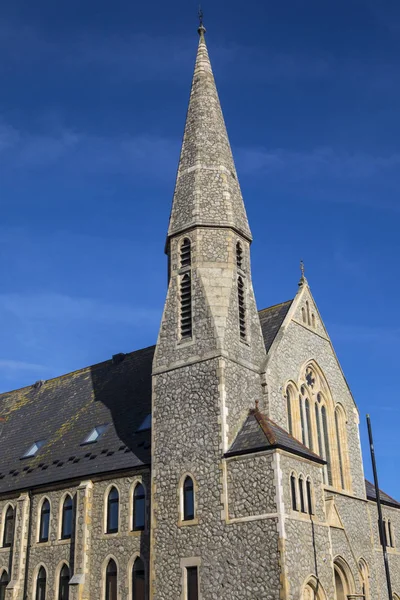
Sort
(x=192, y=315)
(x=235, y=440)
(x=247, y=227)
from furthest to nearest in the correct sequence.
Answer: (x=247, y=227)
(x=192, y=315)
(x=235, y=440)

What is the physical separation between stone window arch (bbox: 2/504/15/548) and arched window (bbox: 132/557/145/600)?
736 centimetres

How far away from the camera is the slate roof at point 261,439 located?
23719mm

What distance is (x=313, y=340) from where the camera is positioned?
31297 mm

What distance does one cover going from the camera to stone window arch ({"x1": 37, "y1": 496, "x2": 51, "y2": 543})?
2938 centimetres

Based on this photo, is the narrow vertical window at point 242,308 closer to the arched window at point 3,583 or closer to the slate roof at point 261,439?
the slate roof at point 261,439

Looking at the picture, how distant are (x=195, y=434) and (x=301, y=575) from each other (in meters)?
5.96

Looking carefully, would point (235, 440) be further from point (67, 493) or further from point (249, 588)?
point (67, 493)

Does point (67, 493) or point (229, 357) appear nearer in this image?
point (229, 357)

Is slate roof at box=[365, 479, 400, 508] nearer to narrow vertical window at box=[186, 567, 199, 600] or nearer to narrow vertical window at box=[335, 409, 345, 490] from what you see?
narrow vertical window at box=[335, 409, 345, 490]

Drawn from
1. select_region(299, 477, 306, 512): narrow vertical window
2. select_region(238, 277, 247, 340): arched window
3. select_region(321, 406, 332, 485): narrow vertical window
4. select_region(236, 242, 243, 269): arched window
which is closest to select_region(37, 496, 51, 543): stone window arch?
select_region(238, 277, 247, 340): arched window

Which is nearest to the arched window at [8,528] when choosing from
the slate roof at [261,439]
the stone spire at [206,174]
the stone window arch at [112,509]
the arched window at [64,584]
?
the arched window at [64,584]

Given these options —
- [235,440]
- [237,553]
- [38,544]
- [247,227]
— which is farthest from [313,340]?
[38,544]

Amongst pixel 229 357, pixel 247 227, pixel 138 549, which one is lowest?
pixel 138 549

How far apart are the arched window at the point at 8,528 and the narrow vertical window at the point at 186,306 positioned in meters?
11.6
